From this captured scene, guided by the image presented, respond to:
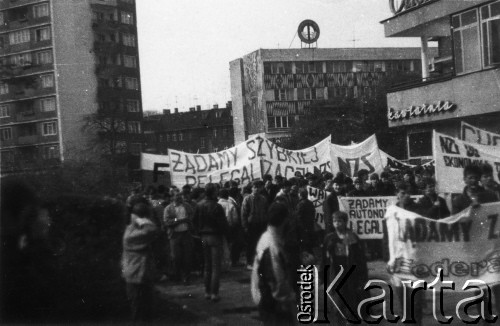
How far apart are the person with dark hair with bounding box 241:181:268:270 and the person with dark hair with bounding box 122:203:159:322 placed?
443cm

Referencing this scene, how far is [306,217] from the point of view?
1277cm

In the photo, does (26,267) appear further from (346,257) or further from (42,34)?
(42,34)

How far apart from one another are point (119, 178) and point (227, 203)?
2.22 metres

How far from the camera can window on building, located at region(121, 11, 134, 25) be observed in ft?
229

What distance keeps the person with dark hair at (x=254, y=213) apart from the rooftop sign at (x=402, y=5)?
1722 cm

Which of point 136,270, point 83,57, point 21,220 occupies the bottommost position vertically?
point 136,270

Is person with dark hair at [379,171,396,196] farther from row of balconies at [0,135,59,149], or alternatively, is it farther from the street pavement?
row of balconies at [0,135,59,149]

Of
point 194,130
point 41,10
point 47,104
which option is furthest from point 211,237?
point 194,130

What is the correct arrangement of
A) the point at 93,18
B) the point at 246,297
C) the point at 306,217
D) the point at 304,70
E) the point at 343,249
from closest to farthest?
1. the point at 343,249
2. the point at 246,297
3. the point at 306,217
4. the point at 93,18
5. the point at 304,70

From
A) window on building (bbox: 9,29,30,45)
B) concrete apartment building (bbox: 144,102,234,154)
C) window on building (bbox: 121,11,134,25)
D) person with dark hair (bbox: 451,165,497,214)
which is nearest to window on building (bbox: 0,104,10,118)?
window on building (bbox: 9,29,30,45)

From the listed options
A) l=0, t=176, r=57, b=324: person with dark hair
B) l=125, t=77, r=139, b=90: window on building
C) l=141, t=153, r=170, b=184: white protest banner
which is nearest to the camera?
l=0, t=176, r=57, b=324: person with dark hair

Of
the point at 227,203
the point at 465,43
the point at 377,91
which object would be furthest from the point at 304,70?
the point at 227,203

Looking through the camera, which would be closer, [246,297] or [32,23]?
[246,297]

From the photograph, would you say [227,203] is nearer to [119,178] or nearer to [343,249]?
[119,178]
